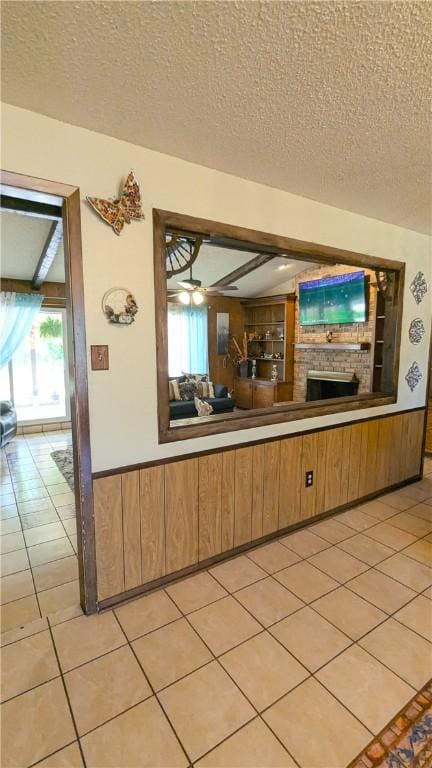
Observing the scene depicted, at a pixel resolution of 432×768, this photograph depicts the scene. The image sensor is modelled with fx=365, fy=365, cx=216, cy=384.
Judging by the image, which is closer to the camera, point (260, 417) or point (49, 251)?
point (260, 417)

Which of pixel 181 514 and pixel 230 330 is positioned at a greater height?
pixel 230 330

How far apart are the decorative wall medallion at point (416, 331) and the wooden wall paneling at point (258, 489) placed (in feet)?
6.65

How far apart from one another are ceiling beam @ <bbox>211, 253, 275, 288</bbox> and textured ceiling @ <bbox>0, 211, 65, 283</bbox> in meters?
2.51

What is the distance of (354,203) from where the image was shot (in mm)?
2621

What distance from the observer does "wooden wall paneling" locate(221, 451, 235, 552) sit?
2.33m

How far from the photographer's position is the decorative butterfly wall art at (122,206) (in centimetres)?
174

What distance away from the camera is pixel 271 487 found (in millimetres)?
2588

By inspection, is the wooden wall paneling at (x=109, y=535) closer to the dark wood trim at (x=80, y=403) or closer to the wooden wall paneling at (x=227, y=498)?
the dark wood trim at (x=80, y=403)

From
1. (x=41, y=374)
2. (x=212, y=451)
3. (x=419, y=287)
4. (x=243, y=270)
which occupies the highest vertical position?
(x=243, y=270)

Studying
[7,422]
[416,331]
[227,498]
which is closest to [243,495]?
[227,498]

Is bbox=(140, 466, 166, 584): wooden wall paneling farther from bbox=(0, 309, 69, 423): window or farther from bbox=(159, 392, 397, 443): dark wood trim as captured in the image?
bbox=(0, 309, 69, 423): window

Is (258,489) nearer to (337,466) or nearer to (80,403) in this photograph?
(337,466)

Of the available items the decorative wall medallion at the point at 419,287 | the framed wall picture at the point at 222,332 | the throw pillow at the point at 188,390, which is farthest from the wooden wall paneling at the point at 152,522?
the framed wall picture at the point at 222,332

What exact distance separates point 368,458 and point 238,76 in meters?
2.90
